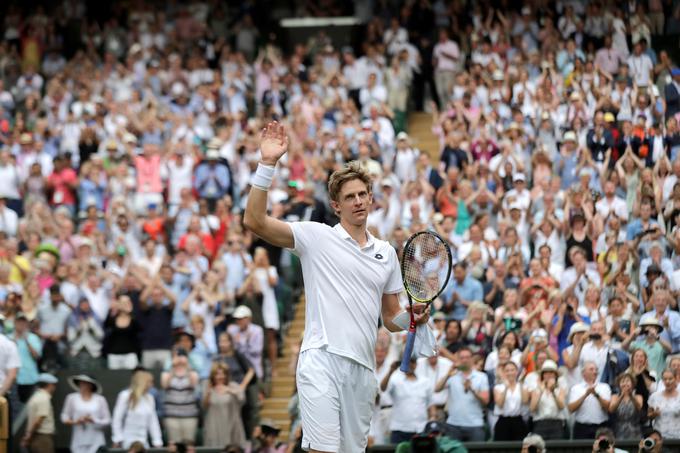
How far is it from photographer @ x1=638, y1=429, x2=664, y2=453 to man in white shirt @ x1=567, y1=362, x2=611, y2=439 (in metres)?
0.94

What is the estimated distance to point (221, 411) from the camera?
48.2 feet

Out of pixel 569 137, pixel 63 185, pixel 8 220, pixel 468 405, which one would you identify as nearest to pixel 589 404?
pixel 468 405

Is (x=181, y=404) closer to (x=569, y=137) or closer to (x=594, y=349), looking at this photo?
(x=594, y=349)

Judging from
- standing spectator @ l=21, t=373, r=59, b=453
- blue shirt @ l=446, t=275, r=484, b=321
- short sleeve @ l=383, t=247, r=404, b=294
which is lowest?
standing spectator @ l=21, t=373, r=59, b=453

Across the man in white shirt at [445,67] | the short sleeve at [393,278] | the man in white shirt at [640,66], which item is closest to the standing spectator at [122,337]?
the short sleeve at [393,278]

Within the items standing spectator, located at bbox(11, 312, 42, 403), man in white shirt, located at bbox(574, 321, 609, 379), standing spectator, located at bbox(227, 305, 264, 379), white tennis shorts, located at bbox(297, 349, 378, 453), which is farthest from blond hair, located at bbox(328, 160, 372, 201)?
standing spectator, located at bbox(11, 312, 42, 403)

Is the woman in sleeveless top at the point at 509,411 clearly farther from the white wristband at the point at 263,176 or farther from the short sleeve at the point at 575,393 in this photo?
the white wristband at the point at 263,176

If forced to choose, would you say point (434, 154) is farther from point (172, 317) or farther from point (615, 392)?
point (615, 392)

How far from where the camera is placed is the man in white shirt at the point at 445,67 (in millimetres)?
23984

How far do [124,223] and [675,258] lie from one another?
7421mm

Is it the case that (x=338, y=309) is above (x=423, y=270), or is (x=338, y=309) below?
below

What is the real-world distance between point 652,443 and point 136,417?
536 cm

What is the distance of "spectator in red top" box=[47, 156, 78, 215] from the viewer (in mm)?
20438

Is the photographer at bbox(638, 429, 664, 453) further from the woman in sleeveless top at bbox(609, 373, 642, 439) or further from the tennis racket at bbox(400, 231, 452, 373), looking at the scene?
the tennis racket at bbox(400, 231, 452, 373)
